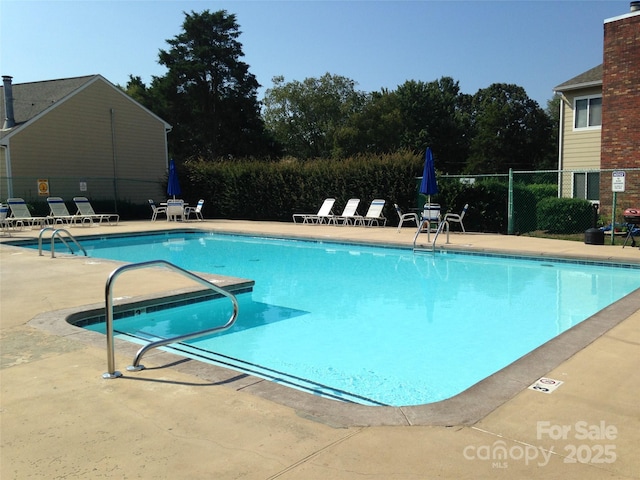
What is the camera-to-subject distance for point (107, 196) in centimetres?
2338


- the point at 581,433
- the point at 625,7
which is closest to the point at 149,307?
the point at 581,433

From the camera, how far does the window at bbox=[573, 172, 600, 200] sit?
16.1 m

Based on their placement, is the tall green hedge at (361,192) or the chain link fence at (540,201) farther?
the tall green hedge at (361,192)

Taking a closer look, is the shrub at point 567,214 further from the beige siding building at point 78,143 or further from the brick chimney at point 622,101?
the beige siding building at point 78,143

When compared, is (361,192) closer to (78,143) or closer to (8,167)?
(78,143)

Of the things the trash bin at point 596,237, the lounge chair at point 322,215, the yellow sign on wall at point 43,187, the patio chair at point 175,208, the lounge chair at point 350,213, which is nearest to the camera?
the trash bin at point 596,237

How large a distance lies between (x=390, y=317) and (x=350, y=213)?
10.3 m

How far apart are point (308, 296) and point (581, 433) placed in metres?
5.40

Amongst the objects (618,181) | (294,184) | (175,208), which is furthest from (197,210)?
(618,181)

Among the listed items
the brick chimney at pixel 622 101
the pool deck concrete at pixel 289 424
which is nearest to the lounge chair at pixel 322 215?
the brick chimney at pixel 622 101

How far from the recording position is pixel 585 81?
1644 centimetres

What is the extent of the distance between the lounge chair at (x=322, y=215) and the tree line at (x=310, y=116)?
54.3ft

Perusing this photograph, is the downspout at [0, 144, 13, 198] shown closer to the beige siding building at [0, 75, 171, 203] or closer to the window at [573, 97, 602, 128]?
the beige siding building at [0, 75, 171, 203]

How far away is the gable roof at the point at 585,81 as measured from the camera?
16.2m
